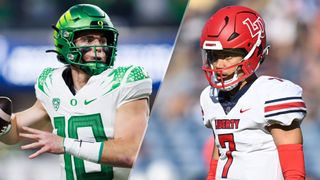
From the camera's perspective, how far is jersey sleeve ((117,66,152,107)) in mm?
2766

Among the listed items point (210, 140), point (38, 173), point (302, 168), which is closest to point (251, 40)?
point (302, 168)

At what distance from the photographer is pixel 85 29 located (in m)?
2.81

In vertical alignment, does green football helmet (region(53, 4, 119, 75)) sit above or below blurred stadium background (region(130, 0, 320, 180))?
above

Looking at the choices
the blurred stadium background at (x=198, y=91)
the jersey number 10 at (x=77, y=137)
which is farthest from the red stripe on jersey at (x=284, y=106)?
the blurred stadium background at (x=198, y=91)

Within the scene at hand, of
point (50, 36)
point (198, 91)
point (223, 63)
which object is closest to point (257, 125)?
point (223, 63)

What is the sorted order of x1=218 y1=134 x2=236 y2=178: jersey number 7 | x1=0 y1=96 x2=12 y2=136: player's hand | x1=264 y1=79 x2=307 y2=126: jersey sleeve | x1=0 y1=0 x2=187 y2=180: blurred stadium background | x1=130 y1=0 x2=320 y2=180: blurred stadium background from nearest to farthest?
x1=264 y1=79 x2=307 y2=126: jersey sleeve
x1=218 y1=134 x2=236 y2=178: jersey number 7
x1=0 y1=96 x2=12 y2=136: player's hand
x1=130 y1=0 x2=320 y2=180: blurred stadium background
x1=0 y1=0 x2=187 y2=180: blurred stadium background

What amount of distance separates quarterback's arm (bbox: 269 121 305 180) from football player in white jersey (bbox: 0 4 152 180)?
596mm

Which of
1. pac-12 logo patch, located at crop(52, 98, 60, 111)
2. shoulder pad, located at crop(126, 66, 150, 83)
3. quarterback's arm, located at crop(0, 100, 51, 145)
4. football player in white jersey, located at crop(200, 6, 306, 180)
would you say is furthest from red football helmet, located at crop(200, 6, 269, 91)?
quarterback's arm, located at crop(0, 100, 51, 145)

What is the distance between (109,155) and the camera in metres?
2.69

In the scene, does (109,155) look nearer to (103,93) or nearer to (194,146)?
(103,93)

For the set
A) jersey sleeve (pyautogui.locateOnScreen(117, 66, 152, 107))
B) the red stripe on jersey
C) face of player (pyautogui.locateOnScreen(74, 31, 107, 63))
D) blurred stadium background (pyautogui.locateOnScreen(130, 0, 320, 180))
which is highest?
face of player (pyautogui.locateOnScreen(74, 31, 107, 63))

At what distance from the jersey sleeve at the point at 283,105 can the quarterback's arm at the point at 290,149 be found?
0.03m

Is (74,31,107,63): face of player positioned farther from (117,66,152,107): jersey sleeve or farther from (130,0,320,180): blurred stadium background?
(130,0,320,180): blurred stadium background

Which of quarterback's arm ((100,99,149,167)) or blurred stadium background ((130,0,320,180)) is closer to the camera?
quarterback's arm ((100,99,149,167))
